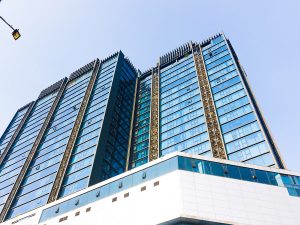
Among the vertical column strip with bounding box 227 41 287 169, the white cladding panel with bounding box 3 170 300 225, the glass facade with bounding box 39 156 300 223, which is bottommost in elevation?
the white cladding panel with bounding box 3 170 300 225

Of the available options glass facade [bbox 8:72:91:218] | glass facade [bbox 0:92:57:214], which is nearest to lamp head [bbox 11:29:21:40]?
glass facade [bbox 8:72:91:218]

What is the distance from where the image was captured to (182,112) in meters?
75.4

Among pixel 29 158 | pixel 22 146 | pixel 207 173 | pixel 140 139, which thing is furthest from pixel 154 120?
pixel 207 173

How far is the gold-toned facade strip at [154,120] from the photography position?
229 feet

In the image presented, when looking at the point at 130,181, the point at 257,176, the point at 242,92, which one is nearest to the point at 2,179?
the point at 130,181

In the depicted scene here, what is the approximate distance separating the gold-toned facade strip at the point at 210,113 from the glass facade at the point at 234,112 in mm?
876

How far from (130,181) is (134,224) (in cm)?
627

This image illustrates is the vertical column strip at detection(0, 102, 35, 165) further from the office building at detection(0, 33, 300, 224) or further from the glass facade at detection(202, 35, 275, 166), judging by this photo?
the glass facade at detection(202, 35, 275, 166)

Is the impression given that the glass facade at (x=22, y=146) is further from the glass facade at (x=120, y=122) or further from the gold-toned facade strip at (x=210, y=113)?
the gold-toned facade strip at (x=210, y=113)

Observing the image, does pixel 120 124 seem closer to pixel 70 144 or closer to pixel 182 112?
pixel 70 144

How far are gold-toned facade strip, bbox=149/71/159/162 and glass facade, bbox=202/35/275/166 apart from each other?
50.5ft

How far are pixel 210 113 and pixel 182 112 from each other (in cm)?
859

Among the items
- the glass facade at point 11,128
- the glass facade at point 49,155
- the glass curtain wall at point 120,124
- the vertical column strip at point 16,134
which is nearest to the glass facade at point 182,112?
the glass curtain wall at point 120,124

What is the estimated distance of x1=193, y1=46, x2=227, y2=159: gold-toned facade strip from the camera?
5984 centimetres
